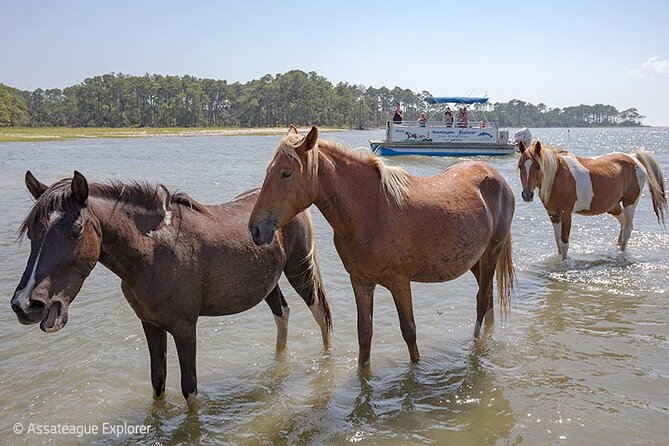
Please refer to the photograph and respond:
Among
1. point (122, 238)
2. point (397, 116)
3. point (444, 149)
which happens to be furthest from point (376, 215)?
point (397, 116)

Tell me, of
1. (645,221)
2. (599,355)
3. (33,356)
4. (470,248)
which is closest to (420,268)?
(470,248)

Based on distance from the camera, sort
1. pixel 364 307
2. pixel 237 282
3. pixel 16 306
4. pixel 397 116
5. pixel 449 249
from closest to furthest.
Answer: pixel 16 306 → pixel 237 282 → pixel 364 307 → pixel 449 249 → pixel 397 116

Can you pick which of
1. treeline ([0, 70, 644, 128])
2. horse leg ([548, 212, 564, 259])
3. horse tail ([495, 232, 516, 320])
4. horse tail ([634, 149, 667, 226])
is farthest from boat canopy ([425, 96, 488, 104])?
treeline ([0, 70, 644, 128])

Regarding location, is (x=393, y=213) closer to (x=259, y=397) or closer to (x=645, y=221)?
(x=259, y=397)

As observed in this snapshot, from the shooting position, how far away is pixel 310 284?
4.93 metres

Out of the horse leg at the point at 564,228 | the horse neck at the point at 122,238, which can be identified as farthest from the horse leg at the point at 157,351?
the horse leg at the point at 564,228

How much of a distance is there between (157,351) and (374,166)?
2.14 m

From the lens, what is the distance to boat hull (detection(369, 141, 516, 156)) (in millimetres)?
27391

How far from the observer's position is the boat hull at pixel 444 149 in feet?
89.9

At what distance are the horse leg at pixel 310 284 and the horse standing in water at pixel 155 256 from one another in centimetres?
2

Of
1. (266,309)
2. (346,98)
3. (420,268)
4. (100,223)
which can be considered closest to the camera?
(100,223)

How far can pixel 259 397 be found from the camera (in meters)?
4.33

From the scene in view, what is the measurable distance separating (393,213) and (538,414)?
1.81m

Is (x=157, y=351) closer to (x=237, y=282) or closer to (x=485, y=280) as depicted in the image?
(x=237, y=282)
